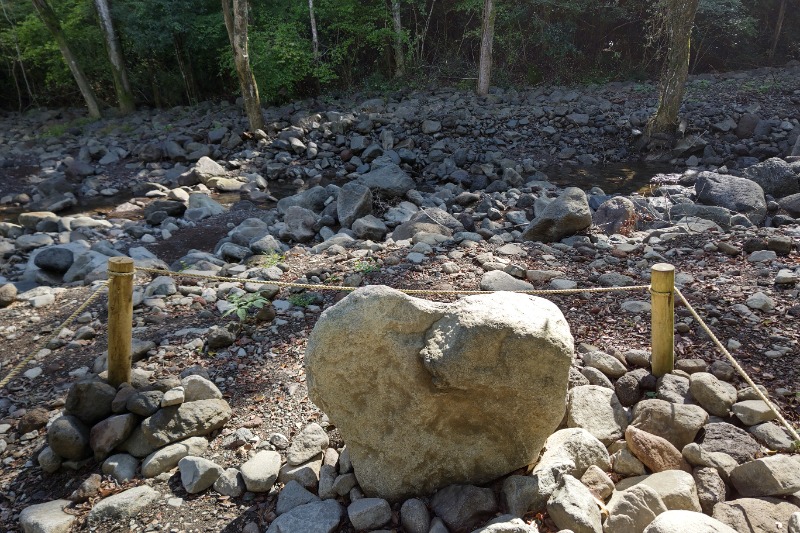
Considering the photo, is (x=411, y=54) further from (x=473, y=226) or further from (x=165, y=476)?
(x=165, y=476)

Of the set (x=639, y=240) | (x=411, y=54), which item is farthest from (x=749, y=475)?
(x=411, y=54)

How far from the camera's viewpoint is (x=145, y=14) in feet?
53.7

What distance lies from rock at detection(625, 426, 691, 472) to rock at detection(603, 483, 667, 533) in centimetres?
43

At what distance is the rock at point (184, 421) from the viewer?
343cm

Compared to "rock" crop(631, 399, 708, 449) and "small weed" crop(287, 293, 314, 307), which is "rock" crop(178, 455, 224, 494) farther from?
"rock" crop(631, 399, 708, 449)

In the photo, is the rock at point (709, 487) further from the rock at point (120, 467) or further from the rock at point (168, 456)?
the rock at point (120, 467)

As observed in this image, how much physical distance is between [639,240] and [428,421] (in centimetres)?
452

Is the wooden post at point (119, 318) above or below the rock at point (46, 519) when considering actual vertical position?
above

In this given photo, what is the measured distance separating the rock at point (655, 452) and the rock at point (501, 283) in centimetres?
210

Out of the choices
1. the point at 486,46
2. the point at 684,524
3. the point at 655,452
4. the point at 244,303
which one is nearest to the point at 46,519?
the point at 244,303

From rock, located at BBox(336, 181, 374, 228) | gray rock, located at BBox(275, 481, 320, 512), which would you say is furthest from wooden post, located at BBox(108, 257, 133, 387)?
rock, located at BBox(336, 181, 374, 228)

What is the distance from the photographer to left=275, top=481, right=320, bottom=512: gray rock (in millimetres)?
2965

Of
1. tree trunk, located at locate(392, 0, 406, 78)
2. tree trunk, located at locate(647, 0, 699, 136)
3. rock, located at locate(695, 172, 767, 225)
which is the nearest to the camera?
rock, located at locate(695, 172, 767, 225)

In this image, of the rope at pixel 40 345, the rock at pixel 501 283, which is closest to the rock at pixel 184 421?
the rope at pixel 40 345
